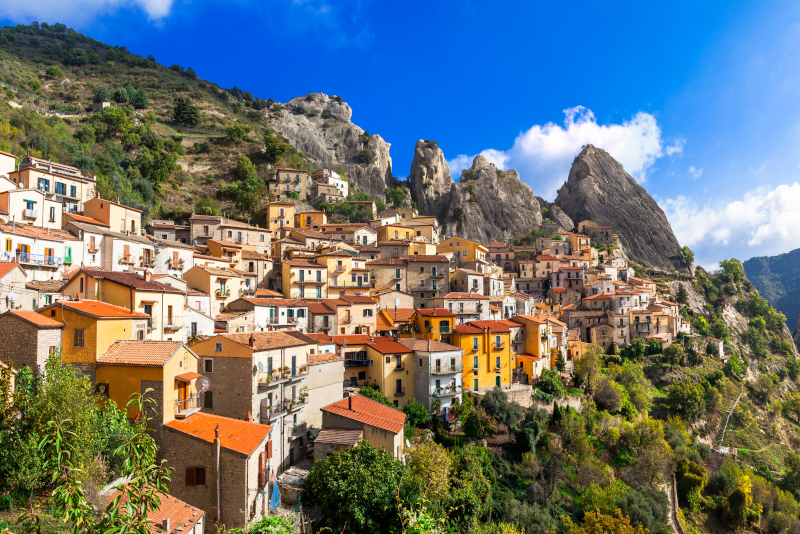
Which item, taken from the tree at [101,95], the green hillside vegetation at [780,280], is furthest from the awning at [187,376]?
the green hillside vegetation at [780,280]

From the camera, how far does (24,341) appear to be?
17406mm

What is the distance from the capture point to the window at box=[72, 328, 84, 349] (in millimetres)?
18172

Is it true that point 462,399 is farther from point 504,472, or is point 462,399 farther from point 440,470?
point 440,470

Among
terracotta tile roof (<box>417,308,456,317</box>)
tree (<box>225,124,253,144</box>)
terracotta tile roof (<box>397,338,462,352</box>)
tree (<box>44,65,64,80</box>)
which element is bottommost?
terracotta tile roof (<box>397,338,462,352</box>)

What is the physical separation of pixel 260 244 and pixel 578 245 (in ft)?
211

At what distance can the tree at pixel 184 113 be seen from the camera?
90.9 m

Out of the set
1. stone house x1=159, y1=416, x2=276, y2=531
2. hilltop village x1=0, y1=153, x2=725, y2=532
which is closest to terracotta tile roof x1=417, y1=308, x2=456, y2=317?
hilltop village x1=0, y1=153, x2=725, y2=532

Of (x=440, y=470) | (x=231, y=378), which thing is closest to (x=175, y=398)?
(x=231, y=378)

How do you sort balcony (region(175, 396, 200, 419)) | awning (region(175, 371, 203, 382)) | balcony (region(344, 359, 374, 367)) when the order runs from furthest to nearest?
balcony (region(344, 359, 374, 367)), awning (region(175, 371, 203, 382)), balcony (region(175, 396, 200, 419))

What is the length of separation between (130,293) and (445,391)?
24512 millimetres

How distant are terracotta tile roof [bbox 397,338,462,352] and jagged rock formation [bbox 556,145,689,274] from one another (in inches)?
3387

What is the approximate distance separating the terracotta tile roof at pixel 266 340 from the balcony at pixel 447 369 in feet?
41.3

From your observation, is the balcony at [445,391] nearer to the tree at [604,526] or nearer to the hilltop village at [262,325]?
the hilltop village at [262,325]

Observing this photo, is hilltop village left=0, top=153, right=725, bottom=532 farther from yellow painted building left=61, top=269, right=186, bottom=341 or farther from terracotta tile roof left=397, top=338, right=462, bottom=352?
terracotta tile roof left=397, top=338, right=462, bottom=352
